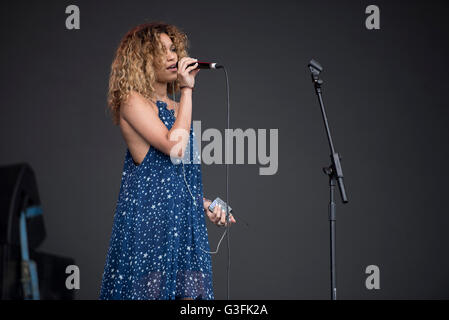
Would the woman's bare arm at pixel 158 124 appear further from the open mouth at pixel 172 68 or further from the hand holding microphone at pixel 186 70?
the open mouth at pixel 172 68

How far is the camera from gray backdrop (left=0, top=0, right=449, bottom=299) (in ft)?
10.8

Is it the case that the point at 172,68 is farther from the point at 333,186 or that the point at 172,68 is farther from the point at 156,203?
the point at 333,186

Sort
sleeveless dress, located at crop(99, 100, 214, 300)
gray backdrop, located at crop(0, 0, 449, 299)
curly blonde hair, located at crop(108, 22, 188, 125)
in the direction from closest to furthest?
sleeveless dress, located at crop(99, 100, 214, 300) → curly blonde hair, located at crop(108, 22, 188, 125) → gray backdrop, located at crop(0, 0, 449, 299)

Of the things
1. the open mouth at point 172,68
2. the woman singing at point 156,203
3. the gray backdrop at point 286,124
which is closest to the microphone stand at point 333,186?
the woman singing at point 156,203

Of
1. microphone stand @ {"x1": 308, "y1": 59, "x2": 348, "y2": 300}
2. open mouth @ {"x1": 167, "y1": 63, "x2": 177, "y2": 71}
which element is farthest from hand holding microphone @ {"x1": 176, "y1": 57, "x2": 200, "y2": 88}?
microphone stand @ {"x1": 308, "y1": 59, "x2": 348, "y2": 300}

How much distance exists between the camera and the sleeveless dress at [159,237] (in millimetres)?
1471

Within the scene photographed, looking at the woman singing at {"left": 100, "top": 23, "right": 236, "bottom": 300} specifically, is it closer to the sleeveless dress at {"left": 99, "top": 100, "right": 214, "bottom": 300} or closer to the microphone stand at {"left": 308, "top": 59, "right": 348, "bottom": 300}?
the sleeveless dress at {"left": 99, "top": 100, "right": 214, "bottom": 300}

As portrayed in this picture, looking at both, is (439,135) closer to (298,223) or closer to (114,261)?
(298,223)

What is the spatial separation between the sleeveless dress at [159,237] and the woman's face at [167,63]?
250 mm

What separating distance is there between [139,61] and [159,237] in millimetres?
542

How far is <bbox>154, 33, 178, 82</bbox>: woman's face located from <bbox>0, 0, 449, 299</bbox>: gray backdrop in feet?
5.58
